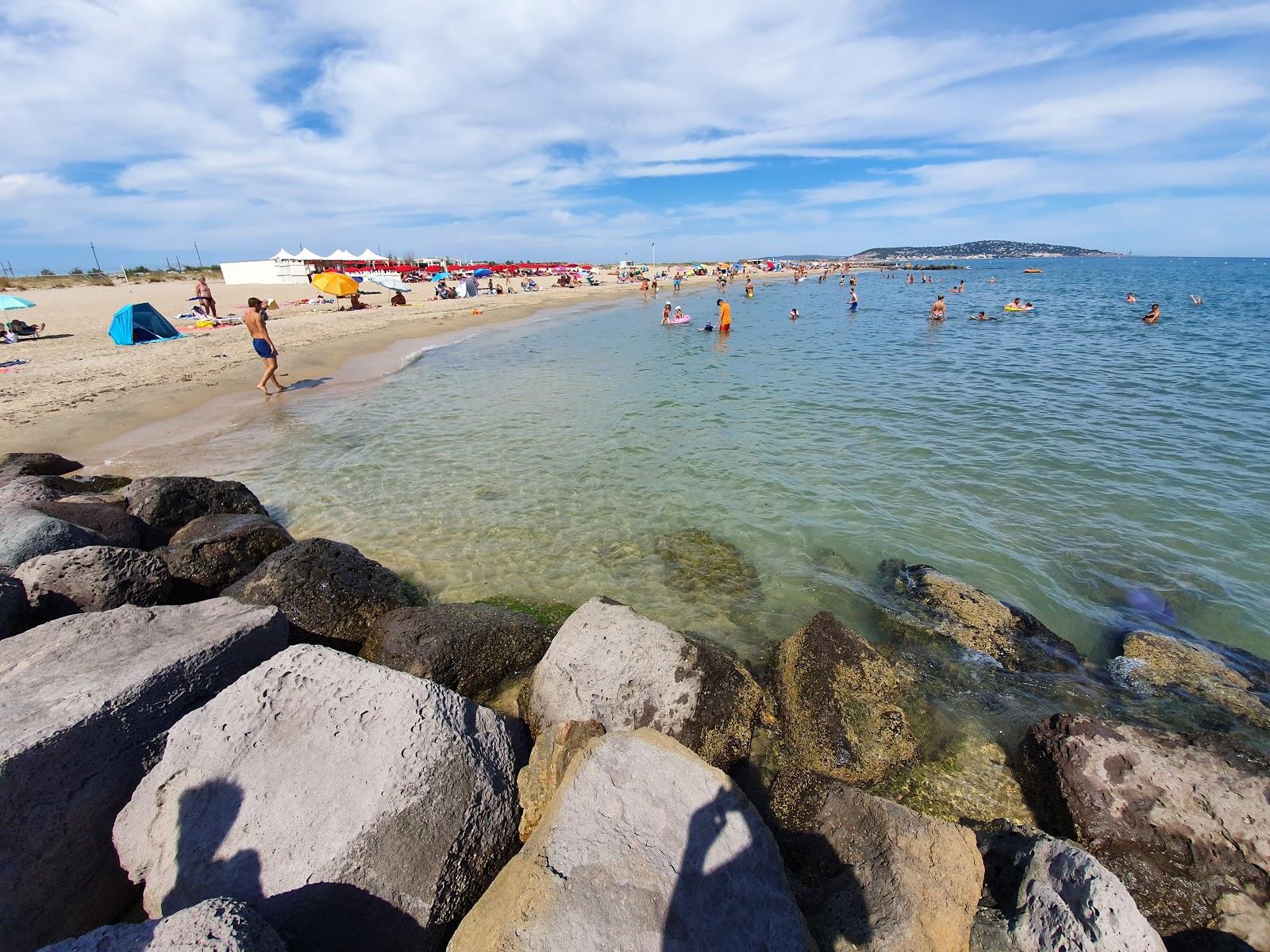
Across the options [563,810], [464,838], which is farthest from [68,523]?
[563,810]

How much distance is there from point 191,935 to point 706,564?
6.06 metres

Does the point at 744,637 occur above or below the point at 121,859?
below

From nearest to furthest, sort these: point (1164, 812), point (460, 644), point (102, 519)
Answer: point (1164, 812)
point (460, 644)
point (102, 519)

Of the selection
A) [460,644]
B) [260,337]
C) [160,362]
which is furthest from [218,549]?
[160,362]

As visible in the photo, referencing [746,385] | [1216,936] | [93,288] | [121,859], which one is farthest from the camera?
[93,288]

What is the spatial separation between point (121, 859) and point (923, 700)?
18.4ft

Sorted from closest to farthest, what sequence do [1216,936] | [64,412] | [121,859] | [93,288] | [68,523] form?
[121,859], [1216,936], [68,523], [64,412], [93,288]

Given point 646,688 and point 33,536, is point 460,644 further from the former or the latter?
point 33,536

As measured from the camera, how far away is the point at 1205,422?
43.3 ft

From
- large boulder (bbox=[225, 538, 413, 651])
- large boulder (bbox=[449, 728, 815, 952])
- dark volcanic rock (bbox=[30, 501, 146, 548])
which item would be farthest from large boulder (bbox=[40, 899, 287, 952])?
dark volcanic rock (bbox=[30, 501, 146, 548])

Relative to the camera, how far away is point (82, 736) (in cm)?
290

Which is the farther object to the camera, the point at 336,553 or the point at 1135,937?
the point at 336,553

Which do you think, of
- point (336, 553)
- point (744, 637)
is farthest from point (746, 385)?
point (336, 553)

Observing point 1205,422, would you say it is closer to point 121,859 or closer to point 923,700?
point 923,700
